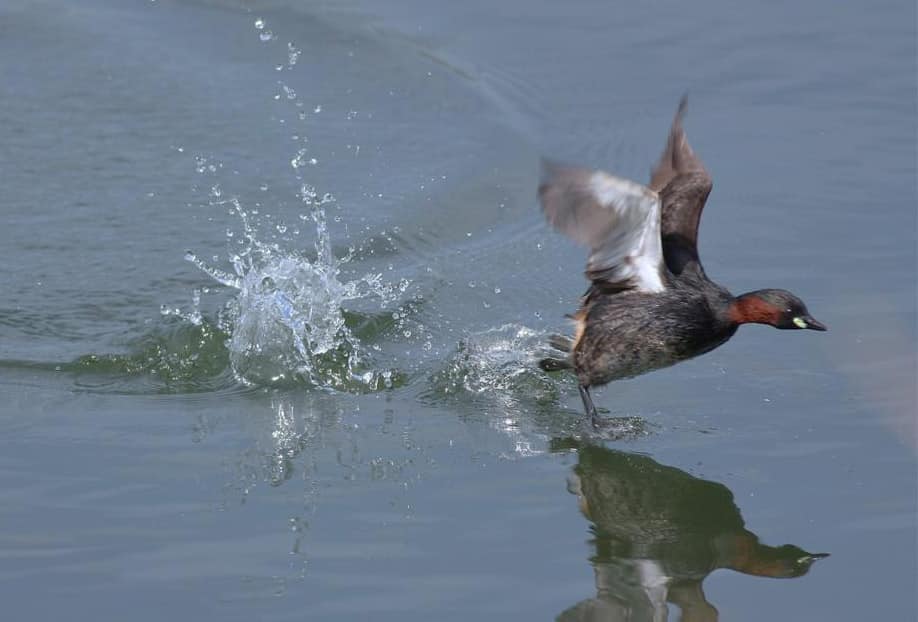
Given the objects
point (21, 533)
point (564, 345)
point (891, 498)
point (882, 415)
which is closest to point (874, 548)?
point (891, 498)

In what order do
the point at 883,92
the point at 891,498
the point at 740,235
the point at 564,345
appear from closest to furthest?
the point at 891,498 < the point at 564,345 < the point at 740,235 < the point at 883,92

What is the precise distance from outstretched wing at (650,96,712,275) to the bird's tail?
2.11 feet

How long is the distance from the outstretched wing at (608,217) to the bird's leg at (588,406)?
581mm

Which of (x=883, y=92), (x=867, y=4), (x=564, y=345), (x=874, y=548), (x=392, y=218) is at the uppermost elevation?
(x=867, y=4)

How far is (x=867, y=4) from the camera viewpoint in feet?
41.2

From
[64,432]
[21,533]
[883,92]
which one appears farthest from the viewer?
[883,92]

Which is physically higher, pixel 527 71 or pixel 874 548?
pixel 527 71

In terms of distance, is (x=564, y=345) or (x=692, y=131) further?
(x=692, y=131)

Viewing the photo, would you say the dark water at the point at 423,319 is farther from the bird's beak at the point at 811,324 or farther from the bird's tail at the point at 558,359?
the bird's beak at the point at 811,324

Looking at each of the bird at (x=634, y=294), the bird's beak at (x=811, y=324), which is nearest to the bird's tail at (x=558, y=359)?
the bird at (x=634, y=294)

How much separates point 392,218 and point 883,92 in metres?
3.87

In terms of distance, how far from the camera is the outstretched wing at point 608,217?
7.14 metres

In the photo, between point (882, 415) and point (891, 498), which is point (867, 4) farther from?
point (891, 498)

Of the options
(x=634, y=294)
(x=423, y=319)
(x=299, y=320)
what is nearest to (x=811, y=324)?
(x=634, y=294)
